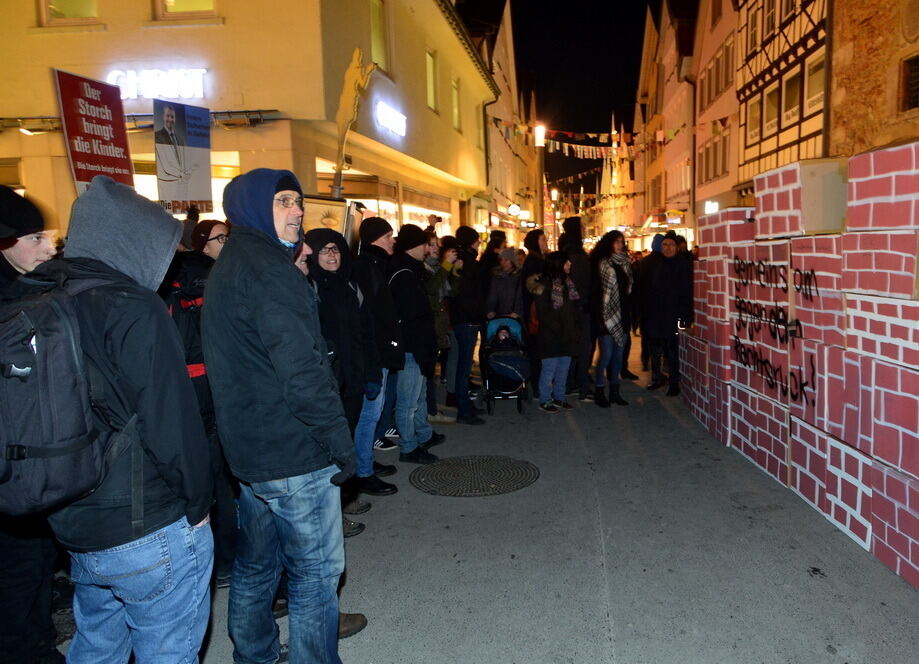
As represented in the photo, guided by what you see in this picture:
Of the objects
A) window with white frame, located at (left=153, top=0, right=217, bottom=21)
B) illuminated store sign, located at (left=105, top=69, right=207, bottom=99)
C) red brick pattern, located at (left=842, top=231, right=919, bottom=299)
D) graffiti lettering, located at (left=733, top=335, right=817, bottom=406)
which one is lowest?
graffiti lettering, located at (left=733, top=335, right=817, bottom=406)

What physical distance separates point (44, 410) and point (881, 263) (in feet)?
13.9

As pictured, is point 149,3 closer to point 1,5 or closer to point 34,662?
point 1,5

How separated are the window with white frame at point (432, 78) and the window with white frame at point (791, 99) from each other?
366 inches

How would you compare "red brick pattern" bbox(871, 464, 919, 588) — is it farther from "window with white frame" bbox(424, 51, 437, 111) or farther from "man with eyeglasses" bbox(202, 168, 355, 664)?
"window with white frame" bbox(424, 51, 437, 111)

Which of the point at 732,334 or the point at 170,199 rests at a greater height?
the point at 170,199

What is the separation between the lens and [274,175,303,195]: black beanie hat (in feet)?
9.12

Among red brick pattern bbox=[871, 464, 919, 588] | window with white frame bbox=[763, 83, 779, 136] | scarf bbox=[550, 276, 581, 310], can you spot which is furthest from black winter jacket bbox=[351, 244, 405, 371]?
window with white frame bbox=[763, 83, 779, 136]

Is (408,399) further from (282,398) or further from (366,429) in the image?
(282,398)

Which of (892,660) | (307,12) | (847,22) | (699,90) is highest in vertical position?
(699,90)

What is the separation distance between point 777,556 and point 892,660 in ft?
3.35

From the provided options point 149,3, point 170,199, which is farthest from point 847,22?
point 170,199

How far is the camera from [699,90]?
27.4m

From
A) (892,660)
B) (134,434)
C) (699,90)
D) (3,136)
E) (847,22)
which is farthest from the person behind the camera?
(699,90)

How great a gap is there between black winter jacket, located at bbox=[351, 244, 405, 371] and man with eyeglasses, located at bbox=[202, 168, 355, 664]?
240cm
